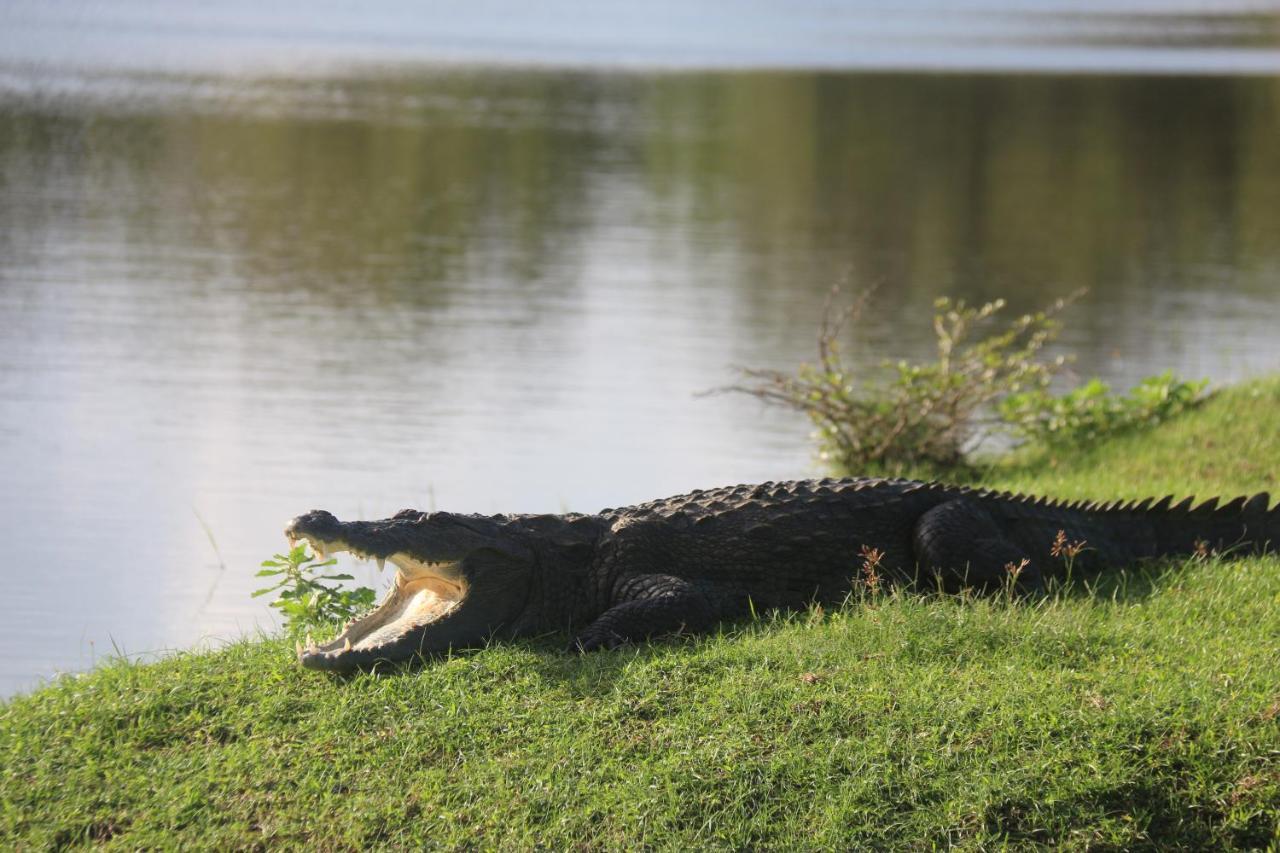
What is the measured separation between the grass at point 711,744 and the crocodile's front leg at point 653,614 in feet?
0.38

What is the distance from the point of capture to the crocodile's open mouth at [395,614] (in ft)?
15.8

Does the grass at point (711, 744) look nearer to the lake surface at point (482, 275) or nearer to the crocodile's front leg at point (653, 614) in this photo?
the crocodile's front leg at point (653, 614)

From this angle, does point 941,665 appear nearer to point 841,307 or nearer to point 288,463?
point 288,463

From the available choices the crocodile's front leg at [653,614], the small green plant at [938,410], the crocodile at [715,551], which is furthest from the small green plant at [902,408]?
the crocodile's front leg at [653,614]

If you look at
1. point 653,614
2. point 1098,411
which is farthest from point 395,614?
point 1098,411

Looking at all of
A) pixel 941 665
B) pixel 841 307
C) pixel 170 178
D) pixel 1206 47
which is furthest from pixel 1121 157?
pixel 1206 47

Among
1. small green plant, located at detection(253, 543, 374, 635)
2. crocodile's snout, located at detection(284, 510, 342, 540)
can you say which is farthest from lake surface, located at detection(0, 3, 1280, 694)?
crocodile's snout, located at detection(284, 510, 342, 540)

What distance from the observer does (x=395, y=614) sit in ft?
17.3

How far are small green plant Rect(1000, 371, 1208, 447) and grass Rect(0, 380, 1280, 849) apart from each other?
3.89 metres

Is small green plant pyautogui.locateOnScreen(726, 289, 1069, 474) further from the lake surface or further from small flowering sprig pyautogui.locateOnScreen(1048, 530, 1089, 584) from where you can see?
small flowering sprig pyautogui.locateOnScreen(1048, 530, 1089, 584)

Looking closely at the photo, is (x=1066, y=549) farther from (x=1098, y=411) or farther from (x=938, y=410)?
(x=1098, y=411)

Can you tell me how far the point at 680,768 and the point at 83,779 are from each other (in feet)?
5.80

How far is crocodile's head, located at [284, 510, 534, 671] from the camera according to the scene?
16.0ft

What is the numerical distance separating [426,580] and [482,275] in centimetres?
982
